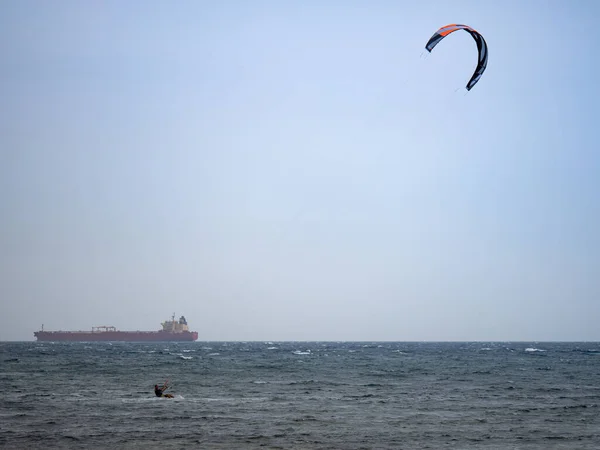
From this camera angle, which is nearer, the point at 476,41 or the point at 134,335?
the point at 476,41

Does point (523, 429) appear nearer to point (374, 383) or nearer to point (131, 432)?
point (131, 432)

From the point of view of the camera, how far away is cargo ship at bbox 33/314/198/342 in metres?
188

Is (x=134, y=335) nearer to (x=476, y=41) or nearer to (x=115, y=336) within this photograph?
(x=115, y=336)

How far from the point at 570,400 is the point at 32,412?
26.4 m

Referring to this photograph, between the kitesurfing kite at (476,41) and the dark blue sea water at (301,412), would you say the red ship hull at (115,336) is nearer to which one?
the dark blue sea water at (301,412)

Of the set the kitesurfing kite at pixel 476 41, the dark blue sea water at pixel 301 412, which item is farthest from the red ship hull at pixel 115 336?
the kitesurfing kite at pixel 476 41

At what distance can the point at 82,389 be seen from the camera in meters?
40.6

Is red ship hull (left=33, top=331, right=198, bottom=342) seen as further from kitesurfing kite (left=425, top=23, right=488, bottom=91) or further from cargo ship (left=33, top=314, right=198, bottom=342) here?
kitesurfing kite (left=425, top=23, right=488, bottom=91)

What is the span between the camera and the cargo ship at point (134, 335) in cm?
18775

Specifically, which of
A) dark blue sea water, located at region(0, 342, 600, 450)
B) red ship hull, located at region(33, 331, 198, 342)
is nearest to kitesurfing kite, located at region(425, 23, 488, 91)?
dark blue sea water, located at region(0, 342, 600, 450)

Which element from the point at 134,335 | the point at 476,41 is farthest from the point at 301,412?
the point at 134,335

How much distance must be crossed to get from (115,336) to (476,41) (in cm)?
17529

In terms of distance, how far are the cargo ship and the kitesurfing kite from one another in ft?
555

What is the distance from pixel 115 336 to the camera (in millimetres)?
189500
